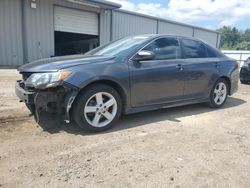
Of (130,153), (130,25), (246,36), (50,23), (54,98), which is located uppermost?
(246,36)

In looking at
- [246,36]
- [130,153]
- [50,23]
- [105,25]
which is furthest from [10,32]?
[246,36]

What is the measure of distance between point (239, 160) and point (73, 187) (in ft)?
7.03

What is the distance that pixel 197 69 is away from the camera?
5.75 metres

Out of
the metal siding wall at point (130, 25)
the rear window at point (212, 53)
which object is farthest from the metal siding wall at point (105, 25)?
the rear window at point (212, 53)

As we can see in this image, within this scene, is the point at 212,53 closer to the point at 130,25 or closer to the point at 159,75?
the point at 159,75

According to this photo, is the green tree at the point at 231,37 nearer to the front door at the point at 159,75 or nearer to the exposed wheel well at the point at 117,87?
the front door at the point at 159,75

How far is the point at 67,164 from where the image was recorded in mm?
3211

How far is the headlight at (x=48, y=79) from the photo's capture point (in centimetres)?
396

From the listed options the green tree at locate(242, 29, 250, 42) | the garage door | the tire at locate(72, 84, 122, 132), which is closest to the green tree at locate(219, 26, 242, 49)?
the green tree at locate(242, 29, 250, 42)

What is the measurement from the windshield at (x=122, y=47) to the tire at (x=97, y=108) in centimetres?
78

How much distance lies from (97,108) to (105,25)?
1364 cm

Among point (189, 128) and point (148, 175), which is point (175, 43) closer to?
point (189, 128)

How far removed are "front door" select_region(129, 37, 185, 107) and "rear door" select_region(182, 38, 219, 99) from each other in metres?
0.19

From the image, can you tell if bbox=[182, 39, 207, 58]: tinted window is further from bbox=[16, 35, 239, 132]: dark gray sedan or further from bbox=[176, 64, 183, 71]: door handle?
bbox=[176, 64, 183, 71]: door handle
